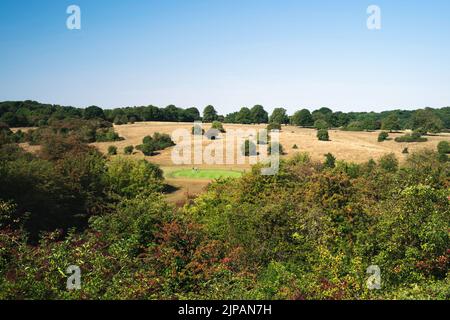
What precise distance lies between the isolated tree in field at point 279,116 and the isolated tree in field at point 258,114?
5.44m

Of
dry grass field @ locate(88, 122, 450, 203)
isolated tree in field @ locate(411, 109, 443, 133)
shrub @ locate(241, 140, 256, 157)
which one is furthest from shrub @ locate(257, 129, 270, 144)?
isolated tree in field @ locate(411, 109, 443, 133)

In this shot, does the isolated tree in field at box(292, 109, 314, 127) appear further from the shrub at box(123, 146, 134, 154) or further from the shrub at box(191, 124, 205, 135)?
the shrub at box(123, 146, 134, 154)

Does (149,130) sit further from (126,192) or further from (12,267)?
(12,267)

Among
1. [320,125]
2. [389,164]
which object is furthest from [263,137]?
[389,164]

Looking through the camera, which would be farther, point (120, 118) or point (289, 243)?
point (120, 118)

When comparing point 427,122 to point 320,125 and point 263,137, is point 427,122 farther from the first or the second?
point 263,137

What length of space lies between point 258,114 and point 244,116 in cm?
560

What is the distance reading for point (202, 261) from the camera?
18.7m

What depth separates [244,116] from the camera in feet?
477

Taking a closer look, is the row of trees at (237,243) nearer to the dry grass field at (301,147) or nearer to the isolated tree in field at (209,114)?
the dry grass field at (301,147)

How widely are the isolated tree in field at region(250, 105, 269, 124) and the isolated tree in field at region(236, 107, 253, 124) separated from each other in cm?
112

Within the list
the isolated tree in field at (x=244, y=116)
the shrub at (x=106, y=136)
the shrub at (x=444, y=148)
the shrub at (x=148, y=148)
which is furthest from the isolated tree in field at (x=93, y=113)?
the shrub at (x=444, y=148)

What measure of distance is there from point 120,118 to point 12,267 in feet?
384

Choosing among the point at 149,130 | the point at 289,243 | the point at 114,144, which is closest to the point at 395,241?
the point at 289,243
